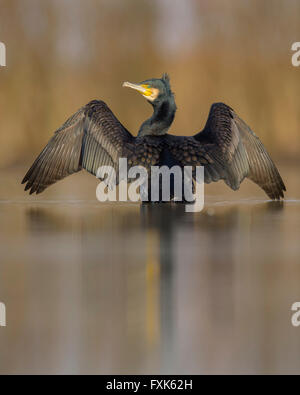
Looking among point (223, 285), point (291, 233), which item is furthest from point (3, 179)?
point (223, 285)

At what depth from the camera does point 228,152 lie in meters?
8.48

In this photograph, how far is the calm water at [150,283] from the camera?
3.46 m

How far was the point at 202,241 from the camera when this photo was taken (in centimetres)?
626

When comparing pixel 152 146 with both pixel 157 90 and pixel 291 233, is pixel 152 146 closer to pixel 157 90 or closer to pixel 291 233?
pixel 157 90

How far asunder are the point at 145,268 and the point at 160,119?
11.6ft

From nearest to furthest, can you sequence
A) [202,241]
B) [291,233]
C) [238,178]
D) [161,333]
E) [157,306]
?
[161,333] < [157,306] < [202,241] < [291,233] < [238,178]

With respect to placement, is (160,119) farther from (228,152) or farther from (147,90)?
(228,152)

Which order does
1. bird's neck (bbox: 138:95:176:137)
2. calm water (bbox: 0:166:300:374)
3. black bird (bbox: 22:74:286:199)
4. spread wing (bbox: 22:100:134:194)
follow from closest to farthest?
1. calm water (bbox: 0:166:300:374)
2. black bird (bbox: 22:74:286:199)
3. spread wing (bbox: 22:100:134:194)
4. bird's neck (bbox: 138:95:176:137)

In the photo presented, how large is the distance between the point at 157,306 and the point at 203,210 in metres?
4.31

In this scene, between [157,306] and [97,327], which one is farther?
[157,306]

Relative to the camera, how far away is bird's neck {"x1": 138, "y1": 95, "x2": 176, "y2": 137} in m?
8.44

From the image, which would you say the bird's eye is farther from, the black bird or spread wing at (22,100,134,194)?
spread wing at (22,100,134,194)

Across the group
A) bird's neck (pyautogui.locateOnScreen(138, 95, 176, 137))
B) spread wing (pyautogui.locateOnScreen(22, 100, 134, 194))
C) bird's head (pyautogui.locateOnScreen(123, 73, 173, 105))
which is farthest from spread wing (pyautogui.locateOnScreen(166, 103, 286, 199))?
spread wing (pyautogui.locateOnScreen(22, 100, 134, 194))

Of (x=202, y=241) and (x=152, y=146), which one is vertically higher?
(x=152, y=146)
